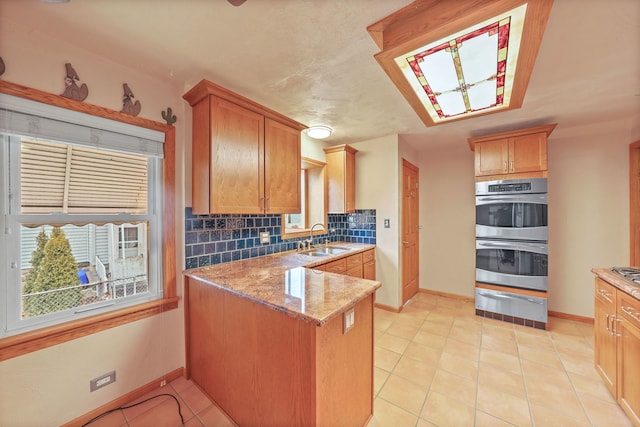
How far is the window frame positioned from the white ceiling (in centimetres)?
38

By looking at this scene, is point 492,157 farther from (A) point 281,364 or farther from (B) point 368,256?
(A) point 281,364

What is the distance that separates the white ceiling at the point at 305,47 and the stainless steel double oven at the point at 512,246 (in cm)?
95

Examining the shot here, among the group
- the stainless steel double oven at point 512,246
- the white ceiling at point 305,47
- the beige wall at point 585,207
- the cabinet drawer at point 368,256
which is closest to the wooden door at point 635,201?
the beige wall at point 585,207

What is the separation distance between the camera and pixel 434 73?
1.81 m

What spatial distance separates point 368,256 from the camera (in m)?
3.29

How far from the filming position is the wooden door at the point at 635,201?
8.74 feet

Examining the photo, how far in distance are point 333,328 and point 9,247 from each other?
1.87 m

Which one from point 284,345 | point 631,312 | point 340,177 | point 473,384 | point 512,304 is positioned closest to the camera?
point 284,345

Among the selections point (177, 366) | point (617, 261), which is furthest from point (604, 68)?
point (177, 366)

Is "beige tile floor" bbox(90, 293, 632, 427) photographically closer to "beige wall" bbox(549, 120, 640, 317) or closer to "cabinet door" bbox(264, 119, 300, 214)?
"beige wall" bbox(549, 120, 640, 317)

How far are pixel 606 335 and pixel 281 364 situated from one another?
2358 mm

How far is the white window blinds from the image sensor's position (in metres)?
1.33

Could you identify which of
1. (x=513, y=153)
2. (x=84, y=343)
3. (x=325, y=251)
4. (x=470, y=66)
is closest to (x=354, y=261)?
(x=325, y=251)

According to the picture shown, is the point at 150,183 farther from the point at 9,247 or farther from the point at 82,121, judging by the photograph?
the point at 9,247
